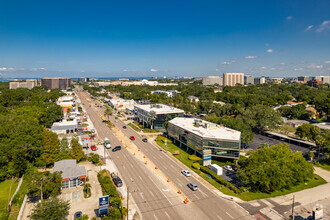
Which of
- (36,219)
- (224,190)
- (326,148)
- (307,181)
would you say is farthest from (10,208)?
(326,148)

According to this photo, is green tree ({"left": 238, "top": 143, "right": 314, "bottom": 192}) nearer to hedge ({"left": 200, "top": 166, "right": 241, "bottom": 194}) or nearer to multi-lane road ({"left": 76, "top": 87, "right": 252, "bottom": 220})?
hedge ({"left": 200, "top": 166, "right": 241, "bottom": 194})

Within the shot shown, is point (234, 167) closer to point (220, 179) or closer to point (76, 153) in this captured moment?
point (220, 179)

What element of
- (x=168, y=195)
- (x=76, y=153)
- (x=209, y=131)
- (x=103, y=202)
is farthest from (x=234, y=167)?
(x=76, y=153)

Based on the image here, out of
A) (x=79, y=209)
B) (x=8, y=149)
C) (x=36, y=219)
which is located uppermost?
(x=8, y=149)

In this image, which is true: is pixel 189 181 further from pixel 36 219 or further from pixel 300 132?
pixel 300 132

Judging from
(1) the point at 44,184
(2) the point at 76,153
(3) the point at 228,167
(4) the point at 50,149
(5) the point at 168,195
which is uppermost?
(4) the point at 50,149

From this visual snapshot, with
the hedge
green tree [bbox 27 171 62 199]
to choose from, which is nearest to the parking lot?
the hedge
